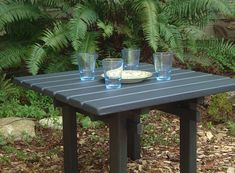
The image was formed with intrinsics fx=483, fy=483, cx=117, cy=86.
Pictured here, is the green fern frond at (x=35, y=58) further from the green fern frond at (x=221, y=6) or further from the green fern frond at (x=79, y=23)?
the green fern frond at (x=221, y=6)

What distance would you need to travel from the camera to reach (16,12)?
4.72 metres

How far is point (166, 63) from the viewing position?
2.72 m

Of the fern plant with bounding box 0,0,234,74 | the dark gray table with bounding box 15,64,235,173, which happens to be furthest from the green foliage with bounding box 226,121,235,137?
the dark gray table with bounding box 15,64,235,173

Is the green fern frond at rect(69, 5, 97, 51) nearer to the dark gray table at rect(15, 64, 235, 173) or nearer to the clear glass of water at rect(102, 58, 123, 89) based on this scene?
the dark gray table at rect(15, 64, 235, 173)

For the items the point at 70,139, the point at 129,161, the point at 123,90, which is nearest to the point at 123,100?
the point at 123,90

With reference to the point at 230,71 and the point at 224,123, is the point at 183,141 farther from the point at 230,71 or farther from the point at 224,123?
the point at 230,71

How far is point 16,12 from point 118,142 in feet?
8.94

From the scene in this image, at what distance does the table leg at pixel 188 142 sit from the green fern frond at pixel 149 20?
1.84 m

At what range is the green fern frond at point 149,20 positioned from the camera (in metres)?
4.53

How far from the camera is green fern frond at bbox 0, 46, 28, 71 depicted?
4684 mm

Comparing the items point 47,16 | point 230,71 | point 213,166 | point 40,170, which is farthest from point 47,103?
point 230,71

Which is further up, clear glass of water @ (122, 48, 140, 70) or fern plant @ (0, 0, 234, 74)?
fern plant @ (0, 0, 234, 74)

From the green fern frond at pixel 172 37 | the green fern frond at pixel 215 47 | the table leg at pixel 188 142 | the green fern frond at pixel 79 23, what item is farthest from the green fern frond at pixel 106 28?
the table leg at pixel 188 142

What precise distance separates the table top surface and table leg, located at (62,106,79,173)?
0.77 feet
